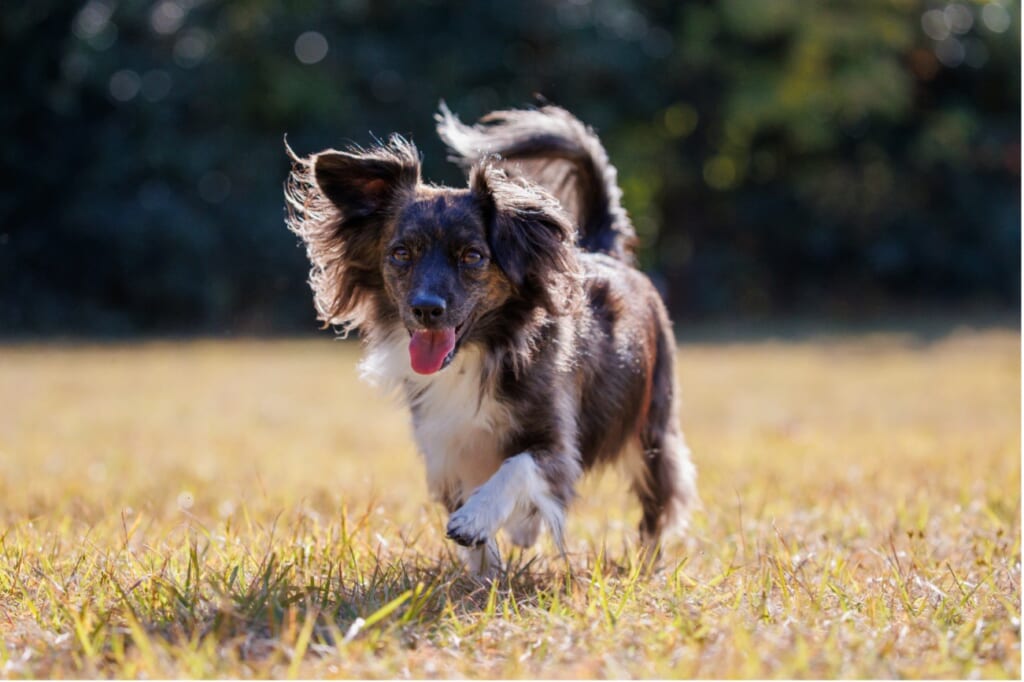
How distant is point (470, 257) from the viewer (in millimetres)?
4270

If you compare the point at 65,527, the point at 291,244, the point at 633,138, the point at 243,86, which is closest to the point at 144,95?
the point at 243,86

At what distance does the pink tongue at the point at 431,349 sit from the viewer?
412 centimetres

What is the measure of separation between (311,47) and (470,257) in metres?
21.6

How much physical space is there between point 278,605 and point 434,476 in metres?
1.24

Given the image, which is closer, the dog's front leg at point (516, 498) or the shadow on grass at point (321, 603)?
the shadow on grass at point (321, 603)

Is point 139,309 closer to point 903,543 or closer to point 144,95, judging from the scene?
point 144,95

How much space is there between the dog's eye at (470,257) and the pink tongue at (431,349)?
0.29m

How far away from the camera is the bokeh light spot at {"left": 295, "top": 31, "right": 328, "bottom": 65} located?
2436 centimetres

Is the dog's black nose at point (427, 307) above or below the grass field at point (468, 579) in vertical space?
above

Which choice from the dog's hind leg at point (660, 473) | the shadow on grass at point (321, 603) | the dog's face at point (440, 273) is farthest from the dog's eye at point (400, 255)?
the dog's hind leg at point (660, 473)

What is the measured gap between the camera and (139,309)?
23.4m

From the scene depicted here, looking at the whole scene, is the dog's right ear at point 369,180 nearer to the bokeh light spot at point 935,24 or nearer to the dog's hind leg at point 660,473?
the dog's hind leg at point 660,473

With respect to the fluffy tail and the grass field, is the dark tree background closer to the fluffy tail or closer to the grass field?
the grass field

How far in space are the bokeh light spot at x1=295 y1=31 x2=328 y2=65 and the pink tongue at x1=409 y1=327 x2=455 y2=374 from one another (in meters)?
21.5
